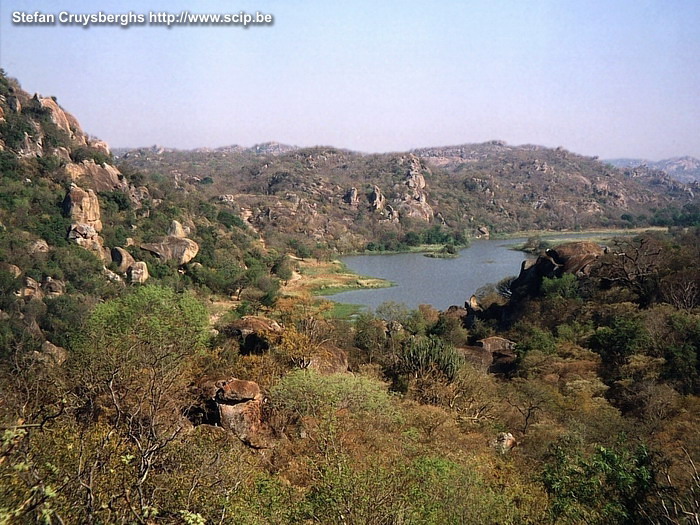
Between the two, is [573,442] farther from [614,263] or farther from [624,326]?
[614,263]

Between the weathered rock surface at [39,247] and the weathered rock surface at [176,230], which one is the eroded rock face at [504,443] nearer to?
the weathered rock surface at [39,247]

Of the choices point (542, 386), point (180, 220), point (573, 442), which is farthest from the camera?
point (180, 220)

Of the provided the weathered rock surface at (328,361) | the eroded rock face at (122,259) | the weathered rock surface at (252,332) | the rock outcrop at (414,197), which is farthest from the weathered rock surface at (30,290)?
the rock outcrop at (414,197)

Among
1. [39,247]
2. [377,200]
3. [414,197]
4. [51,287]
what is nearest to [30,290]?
[51,287]

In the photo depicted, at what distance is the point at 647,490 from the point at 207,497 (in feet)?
20.9

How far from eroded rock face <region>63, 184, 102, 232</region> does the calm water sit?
2360 centimetres

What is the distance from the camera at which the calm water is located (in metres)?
53.2

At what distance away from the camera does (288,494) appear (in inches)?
336

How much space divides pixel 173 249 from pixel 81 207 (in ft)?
30.5

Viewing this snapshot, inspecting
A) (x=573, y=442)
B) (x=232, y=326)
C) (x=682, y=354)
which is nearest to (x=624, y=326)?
(x=682, y=354)

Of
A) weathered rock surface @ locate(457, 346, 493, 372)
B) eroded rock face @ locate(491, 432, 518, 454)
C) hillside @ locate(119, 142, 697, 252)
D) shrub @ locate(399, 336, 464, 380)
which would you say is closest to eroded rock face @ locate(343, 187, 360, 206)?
hillside @ locate(119, 142, 697, 252)

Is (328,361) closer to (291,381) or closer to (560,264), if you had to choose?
(291,381)

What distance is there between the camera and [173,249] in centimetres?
5128

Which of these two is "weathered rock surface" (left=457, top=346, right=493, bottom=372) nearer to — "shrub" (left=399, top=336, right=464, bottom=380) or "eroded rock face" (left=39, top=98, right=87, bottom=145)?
"shrub" (left=399, top=336, right=464, bottom=380)
